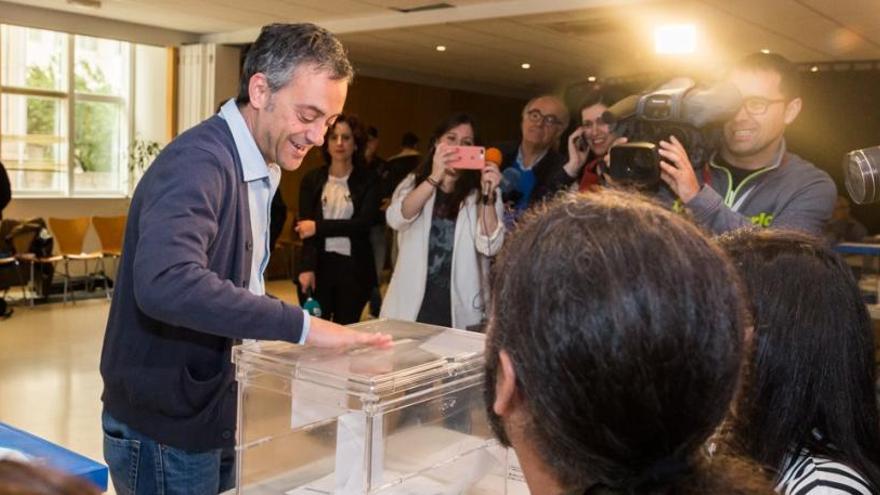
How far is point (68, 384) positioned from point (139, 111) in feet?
15.1

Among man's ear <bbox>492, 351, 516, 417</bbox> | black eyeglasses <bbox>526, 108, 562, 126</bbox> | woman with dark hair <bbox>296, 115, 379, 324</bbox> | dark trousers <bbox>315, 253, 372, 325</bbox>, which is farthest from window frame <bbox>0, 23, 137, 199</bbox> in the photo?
man's ear <bbox>492, 351, 516, 417</bbox>

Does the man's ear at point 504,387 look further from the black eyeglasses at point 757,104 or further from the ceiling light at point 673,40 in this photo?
the ceiling light at point 673,40

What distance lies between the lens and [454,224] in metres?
3.07

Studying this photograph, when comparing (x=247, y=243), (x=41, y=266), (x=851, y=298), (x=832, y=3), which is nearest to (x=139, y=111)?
(x=41, y=266)

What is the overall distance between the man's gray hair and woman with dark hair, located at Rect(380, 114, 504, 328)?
1.50 meters

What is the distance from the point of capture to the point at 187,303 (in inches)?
49.4

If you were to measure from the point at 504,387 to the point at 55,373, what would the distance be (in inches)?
191

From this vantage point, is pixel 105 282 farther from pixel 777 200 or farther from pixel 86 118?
pixel 777 200

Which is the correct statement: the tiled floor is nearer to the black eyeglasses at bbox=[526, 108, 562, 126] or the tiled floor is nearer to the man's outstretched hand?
the black eyeglasses at bbox=[526, 108, 562, 126]

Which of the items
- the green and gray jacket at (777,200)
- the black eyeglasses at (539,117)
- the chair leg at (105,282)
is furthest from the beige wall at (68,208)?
the green and gray jacket at (777,200)

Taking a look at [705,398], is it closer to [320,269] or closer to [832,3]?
[320,269]

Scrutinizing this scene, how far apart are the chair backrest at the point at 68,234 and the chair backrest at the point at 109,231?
0.16 metres

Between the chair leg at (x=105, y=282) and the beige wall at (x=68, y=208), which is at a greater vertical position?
the beige wall at (x=68, y=208)

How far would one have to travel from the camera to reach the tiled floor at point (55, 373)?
3.97 metres
